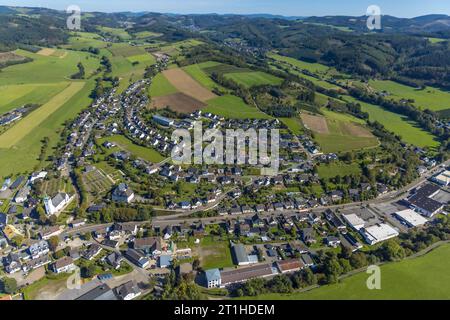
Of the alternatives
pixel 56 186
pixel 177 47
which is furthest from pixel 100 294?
pixel 177 47

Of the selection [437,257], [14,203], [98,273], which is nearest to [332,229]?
[437,257]

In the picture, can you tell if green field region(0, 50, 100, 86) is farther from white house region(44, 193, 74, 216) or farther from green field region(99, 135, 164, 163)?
white house region(44, 193, 74, 216)

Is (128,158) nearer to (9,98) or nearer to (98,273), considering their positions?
(98,273)

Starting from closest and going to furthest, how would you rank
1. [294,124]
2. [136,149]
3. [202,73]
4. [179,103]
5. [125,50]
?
[136,149] < [294,124] < [179,103] < [202,73] < [125,50]

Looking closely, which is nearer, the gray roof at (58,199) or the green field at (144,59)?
the gray roof at (58,199)

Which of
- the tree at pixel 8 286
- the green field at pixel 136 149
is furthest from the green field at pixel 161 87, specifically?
the tree at pixel 8 286

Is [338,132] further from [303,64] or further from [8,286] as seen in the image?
[303,64]

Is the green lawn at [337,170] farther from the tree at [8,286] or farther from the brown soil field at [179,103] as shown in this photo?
the tree at [8,286]
